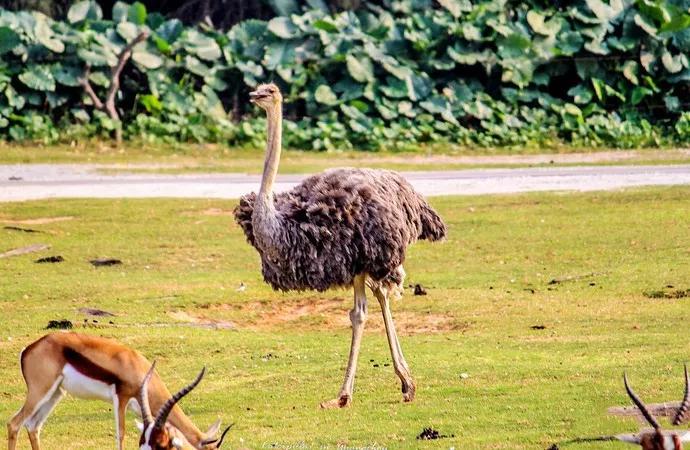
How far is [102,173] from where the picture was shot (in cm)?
2947

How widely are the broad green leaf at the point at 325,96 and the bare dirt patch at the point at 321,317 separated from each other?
51.8 ft

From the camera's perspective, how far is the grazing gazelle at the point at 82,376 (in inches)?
421

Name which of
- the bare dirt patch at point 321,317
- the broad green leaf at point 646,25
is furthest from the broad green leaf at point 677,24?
the bare dirt patch at point 321,317

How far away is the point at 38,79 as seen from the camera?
33.6 meters

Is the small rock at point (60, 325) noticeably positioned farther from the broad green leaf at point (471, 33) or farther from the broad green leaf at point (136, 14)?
the broad green leaf at point (136, 14)

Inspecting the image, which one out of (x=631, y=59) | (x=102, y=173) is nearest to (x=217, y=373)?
(x=102, y=173)

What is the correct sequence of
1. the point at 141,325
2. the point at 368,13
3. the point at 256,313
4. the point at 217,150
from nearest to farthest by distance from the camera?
the point at 141,325 → the point at 256,313 → the point at 217,150 → the point at 368,13

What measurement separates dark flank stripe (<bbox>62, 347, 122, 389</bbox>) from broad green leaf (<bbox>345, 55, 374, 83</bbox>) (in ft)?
76.9

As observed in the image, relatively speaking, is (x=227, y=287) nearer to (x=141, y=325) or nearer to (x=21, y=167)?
(x=141, y=325)

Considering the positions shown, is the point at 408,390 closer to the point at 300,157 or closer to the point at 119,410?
the point at 119,410

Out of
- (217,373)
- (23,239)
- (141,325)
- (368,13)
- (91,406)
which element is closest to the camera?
(91,406)

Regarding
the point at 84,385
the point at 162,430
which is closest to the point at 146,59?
the point at 84,385

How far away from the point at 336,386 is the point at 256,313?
13.6 ft

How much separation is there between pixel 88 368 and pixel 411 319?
6643mm
